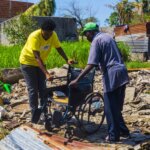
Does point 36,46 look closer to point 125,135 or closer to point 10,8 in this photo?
point 125,135

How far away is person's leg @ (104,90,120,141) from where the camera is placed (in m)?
6.43

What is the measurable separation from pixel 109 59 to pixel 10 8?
29205 millimetres

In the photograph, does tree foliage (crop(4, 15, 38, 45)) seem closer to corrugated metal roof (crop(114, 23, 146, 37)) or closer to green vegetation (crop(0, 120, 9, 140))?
corrugated metal roof (crop(114, 23, 146, 37))

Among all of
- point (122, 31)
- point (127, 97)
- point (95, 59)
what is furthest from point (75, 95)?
point (122, 31)

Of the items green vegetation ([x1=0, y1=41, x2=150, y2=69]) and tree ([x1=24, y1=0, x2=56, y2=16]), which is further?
tree ([x1=24, y1=0, x2=56, y2=16])

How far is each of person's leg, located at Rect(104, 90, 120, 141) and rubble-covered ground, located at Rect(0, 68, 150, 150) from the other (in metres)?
0.17

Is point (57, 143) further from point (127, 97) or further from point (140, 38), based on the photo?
point (140, 38)

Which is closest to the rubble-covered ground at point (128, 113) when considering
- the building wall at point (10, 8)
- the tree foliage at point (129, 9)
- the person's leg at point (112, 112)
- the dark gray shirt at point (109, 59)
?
the person's leg at point (112, 112)

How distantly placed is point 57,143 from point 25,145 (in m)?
0.48

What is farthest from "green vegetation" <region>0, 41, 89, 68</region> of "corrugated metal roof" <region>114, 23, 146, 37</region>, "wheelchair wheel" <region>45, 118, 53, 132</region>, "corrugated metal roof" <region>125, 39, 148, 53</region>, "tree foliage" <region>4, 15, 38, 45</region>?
"wheelchair wheel" <region>45, 118, 53, 132</region>

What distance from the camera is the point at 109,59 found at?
627 centimetres

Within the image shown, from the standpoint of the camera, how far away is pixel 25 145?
622cm

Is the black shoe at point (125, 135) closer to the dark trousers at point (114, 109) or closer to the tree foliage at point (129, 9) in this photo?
the dark trousers at point (114, 109)

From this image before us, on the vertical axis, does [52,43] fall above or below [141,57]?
above
